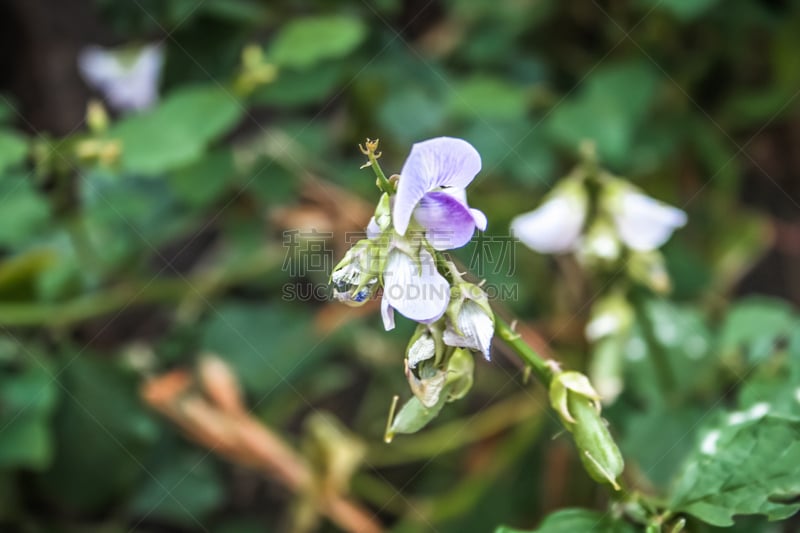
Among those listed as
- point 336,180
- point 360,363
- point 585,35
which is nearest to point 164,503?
point 360,363

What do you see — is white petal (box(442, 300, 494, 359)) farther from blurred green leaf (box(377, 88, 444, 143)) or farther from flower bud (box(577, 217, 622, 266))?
blurred green leaf (box(377, 88, 444, 143))

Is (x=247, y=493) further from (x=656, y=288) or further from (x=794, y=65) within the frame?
(x=794, y=65)

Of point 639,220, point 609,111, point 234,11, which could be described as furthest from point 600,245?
point 234,11

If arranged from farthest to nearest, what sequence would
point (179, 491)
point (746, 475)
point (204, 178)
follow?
point (179, 491), point (204, 178), point (746, 475)

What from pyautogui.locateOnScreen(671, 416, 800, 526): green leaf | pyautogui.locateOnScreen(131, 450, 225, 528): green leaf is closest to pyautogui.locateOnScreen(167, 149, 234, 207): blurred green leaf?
pyautogui.locateOnScreen(131, 450, 225, 528): green leaf

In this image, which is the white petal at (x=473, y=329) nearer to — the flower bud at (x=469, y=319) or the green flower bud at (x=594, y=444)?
the flower bud at (x=469, y=319)

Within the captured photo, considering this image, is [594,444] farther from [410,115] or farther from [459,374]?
[410,115]

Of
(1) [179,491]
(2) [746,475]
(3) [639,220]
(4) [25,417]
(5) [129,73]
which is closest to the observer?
(2) [746,475]
